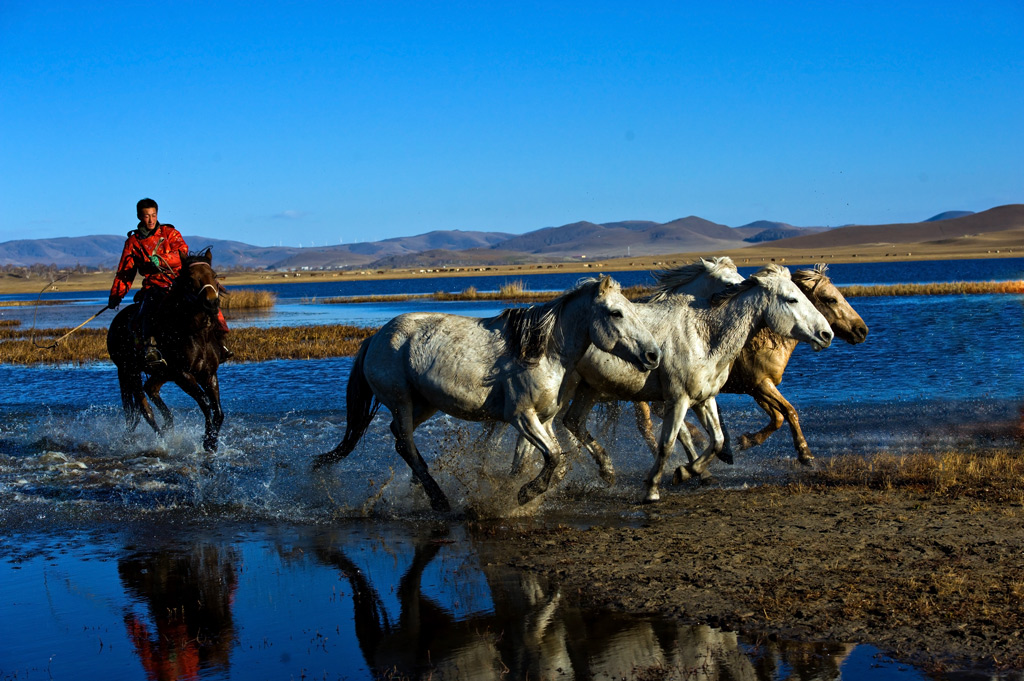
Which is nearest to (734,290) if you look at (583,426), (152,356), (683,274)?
(683,274)

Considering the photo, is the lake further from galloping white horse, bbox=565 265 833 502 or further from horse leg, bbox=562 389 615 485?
galloping white horse, bbox=565 265 833 502

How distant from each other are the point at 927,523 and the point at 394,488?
4.64m

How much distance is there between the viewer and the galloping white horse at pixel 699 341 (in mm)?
8328

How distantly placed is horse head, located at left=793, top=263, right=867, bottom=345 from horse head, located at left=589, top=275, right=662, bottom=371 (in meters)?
2.80

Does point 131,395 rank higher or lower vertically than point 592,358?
lower

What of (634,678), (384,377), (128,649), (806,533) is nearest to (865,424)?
(806,533)

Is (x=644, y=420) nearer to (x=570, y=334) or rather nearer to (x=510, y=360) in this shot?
(x=570, y=334)

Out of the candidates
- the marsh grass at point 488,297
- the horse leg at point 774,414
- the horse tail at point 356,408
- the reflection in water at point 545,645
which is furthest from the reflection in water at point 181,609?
the marsh grass at point 488,297

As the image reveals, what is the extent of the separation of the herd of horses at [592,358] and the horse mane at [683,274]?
13mm

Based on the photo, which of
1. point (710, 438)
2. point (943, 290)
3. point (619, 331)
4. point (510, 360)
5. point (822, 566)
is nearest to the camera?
point (822, 566)

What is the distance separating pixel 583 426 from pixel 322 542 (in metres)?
2.76

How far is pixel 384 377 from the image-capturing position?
822 centimetres

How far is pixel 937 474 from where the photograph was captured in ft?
28.0

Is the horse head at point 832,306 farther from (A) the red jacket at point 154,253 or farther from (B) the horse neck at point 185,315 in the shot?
(A) the red jacket at point 154,253
